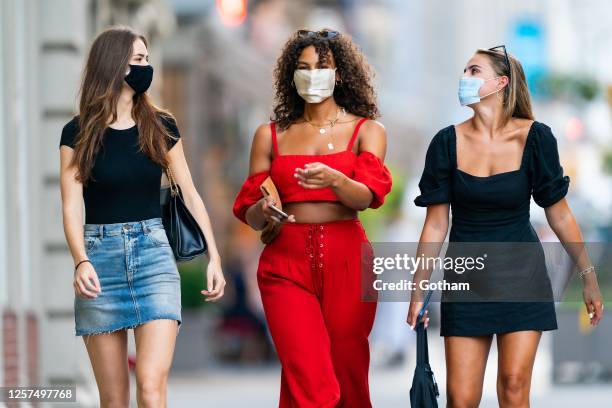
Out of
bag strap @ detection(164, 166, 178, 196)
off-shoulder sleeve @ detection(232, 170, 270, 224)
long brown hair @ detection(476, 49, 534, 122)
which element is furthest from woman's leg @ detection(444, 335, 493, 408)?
bag strap @ detection(164, 166, 178, 196)

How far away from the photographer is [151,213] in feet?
21.9

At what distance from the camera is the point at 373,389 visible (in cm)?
1524

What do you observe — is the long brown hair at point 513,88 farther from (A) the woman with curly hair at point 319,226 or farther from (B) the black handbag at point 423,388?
(B) the black handbag at point 423,388

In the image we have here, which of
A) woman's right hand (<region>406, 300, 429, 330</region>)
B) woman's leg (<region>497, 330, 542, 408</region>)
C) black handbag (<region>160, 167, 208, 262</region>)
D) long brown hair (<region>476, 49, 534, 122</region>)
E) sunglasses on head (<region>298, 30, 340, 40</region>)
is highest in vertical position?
sunglasses on head (<region>298, 30, 340, 40</region>)

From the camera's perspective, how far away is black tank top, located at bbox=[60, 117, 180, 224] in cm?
661

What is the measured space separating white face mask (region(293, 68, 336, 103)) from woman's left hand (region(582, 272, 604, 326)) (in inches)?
60.6

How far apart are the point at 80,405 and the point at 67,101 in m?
2.40

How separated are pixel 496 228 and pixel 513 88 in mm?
688

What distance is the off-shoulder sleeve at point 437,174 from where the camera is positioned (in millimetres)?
7008

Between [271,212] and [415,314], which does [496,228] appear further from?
[271,212]

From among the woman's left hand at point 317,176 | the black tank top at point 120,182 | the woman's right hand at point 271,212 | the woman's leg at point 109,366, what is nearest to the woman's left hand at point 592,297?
the woman's left hand at point 317,176

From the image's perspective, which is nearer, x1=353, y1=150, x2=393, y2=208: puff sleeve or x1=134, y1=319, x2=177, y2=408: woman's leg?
x1=134, y1=319, x2=177, y2=408: woman's leg

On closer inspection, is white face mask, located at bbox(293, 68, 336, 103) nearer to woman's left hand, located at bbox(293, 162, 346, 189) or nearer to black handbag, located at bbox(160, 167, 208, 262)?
woman's left hand, located at bbox(293, 162, 346, 189)

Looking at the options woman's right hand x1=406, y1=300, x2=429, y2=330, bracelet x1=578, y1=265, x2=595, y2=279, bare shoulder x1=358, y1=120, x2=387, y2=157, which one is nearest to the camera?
woman's right hand x1=406, y1=300, x2=429, y2=330
